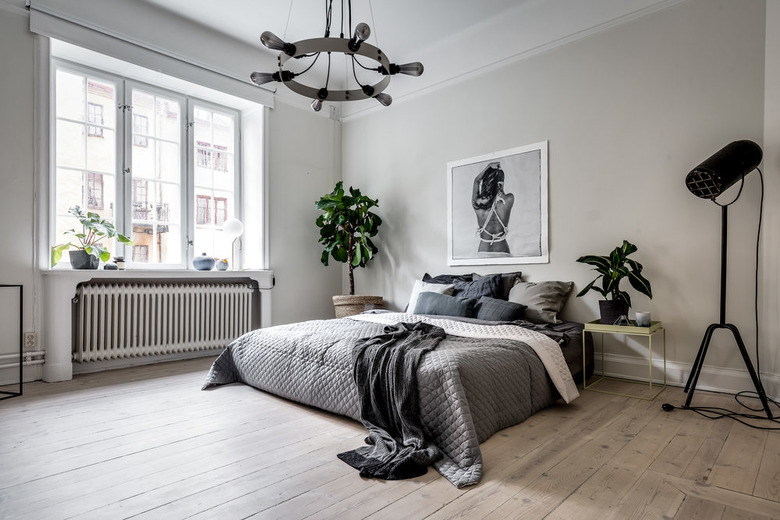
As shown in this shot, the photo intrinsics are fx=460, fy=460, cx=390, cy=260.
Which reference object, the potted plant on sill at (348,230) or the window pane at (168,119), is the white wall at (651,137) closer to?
the potted plant on sill at (348,230)

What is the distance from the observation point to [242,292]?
4707 millimetres

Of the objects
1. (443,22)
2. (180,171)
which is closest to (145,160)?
(180,171)

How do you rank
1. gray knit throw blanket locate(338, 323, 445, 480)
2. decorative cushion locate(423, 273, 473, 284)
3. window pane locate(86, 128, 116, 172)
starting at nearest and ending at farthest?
gray knit throw blanket locate(338, 323, 445, 480)
window pane locate(86, 128, 116, 172)
decorative cushion locate(423, 273, 473, 284)

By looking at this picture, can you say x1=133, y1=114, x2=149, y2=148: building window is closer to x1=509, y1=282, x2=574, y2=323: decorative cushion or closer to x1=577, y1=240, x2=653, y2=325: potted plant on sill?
x1=509, y1=282, x2=574, y2=323: decorative cushion

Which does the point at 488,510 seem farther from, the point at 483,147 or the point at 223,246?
the point at 223,246

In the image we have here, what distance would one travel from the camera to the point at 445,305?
12.2ft

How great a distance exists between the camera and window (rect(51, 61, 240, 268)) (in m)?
3.87

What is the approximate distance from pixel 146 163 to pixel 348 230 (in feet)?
6.64

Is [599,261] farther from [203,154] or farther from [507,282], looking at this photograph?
[203,154]

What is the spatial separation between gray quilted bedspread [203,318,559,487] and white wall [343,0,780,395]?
1.29 meters

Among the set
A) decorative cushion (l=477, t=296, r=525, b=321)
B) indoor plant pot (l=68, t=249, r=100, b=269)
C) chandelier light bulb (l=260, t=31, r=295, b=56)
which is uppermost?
chandelier light bulb (l=260, t=31, r=295, b=56)

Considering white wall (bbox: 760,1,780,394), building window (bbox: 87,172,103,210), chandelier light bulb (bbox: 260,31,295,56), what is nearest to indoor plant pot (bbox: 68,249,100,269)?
building window (bbox: 87,172,103,210)

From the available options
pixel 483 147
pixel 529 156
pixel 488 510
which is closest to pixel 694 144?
pixel 529 156

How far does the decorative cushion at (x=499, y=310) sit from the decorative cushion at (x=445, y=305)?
0.27 ft
